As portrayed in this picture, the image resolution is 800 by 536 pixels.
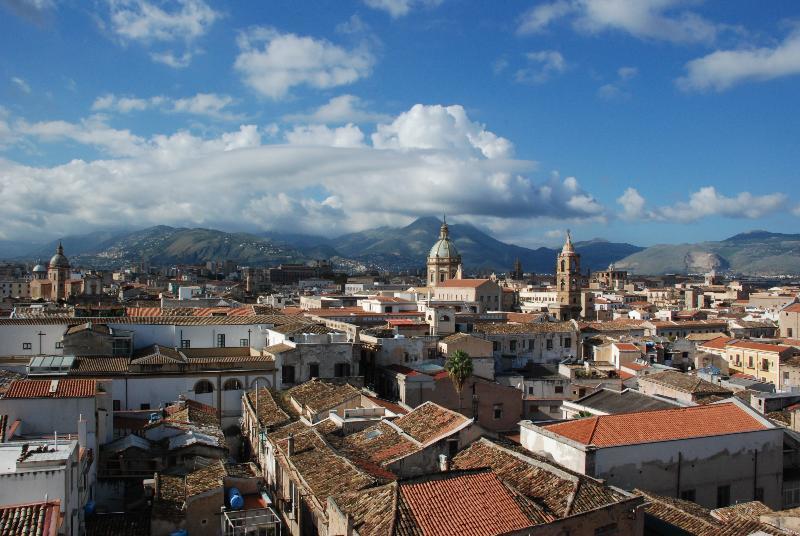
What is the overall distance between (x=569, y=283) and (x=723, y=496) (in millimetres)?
73273

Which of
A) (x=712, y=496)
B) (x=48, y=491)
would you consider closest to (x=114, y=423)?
(x=48, y=491)

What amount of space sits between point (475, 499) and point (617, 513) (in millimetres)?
3588

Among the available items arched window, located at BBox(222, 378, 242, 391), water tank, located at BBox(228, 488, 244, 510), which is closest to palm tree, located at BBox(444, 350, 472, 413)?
arched window, located at BBox(222, 378, 242, 391)

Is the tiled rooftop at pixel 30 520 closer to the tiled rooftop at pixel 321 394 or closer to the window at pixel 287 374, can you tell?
the tiled rooftop at pixel 321 394

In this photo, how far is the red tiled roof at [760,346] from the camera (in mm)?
58781

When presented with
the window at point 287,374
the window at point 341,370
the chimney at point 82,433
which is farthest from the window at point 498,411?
the chimney at point 82,433

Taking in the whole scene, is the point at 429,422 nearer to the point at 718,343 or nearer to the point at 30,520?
the point at 30,520

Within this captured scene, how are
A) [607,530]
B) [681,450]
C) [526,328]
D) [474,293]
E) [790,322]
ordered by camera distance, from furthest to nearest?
1. [474,293]
2. [790,322]
3. [526,328]
4. [681,450]
5. [607,530]

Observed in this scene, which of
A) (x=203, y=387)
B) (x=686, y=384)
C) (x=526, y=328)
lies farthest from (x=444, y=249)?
(x=203, y=387)

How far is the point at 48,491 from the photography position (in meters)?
15.3

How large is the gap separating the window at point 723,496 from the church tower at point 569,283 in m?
71.0

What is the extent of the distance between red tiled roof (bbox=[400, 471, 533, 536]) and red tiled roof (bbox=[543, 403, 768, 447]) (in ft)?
19.1

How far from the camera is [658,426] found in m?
23.5

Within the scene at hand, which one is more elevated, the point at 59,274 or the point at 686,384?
the point at 59,274
